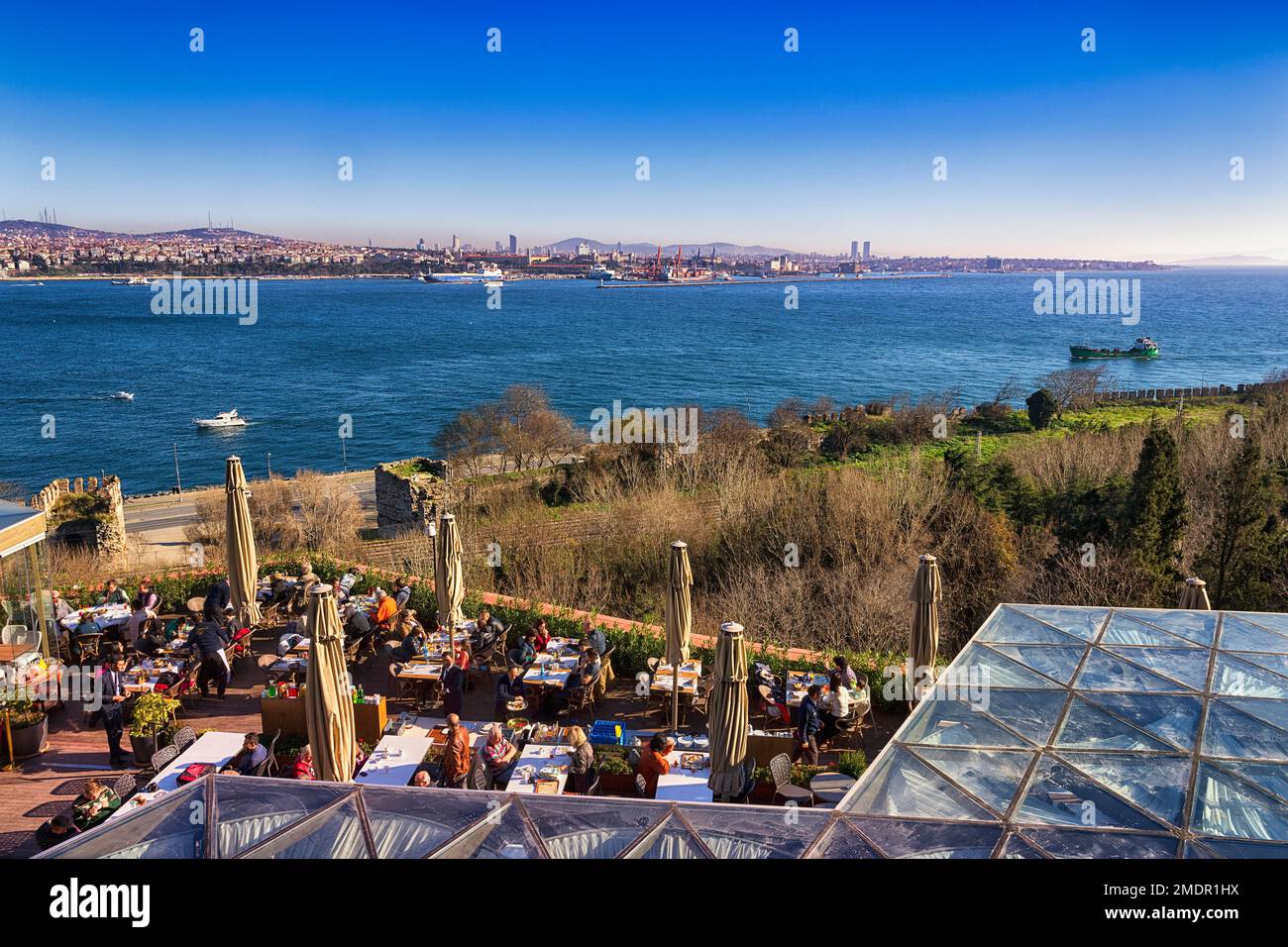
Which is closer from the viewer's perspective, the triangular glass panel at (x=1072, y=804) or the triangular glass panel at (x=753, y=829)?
the triangular glass panel at (x=753, y=829)

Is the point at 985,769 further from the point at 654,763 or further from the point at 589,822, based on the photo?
the point at 654,763

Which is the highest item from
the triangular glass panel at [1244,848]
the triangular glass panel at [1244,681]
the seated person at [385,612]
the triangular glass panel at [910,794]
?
the triangular glass panel at [1244,681]

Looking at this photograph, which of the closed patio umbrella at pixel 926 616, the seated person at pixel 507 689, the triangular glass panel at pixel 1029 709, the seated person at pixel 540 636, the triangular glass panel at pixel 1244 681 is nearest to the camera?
the triangular glass panel at pixel 1029 709

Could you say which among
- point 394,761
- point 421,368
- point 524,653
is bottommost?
point 394,761

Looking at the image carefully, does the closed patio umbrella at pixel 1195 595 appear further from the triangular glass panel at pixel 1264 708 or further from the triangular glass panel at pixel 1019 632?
the triangular glass panel at pixel 1264 708

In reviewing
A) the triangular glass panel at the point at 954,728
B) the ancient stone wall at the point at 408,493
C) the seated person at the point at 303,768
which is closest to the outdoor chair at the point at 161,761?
the seated person at the point at 303,768

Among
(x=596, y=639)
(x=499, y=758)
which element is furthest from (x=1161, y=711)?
(x=596, y=639)

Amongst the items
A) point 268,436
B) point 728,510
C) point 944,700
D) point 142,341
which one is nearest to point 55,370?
point 142,341
